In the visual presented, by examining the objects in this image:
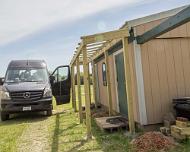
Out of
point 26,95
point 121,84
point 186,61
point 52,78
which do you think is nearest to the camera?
point 186,61

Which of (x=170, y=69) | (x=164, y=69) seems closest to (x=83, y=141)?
(x=164, y=69)

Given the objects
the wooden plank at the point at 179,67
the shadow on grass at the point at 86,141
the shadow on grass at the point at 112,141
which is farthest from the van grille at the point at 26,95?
the wooden plank at the point at 179,67

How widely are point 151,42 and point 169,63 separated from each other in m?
0.72

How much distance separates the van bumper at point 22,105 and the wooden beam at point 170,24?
545 centimetres

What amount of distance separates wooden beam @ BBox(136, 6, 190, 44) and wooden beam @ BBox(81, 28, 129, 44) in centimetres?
40

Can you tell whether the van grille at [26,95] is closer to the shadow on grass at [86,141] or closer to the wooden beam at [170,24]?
the shadow on grass at [86,141]

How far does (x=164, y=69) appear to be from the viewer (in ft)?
24.5

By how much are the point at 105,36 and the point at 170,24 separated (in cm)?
190

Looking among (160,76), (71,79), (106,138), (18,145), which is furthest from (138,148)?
(71,79)

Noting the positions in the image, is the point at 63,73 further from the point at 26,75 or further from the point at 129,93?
the point at 129,93

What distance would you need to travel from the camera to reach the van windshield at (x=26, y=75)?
1198cm

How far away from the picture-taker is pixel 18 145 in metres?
6.92

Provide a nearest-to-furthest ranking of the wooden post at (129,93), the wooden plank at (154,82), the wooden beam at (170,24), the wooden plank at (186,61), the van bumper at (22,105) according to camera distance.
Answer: the wooden beam at (170,24), the wooden post at (129,93), the wooden plank at (154,82), the wooden plank at (186,61), the van bumper at (22,105)

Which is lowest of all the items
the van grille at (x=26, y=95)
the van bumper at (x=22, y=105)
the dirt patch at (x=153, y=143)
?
the dirt patch at (x=153, y=143)
